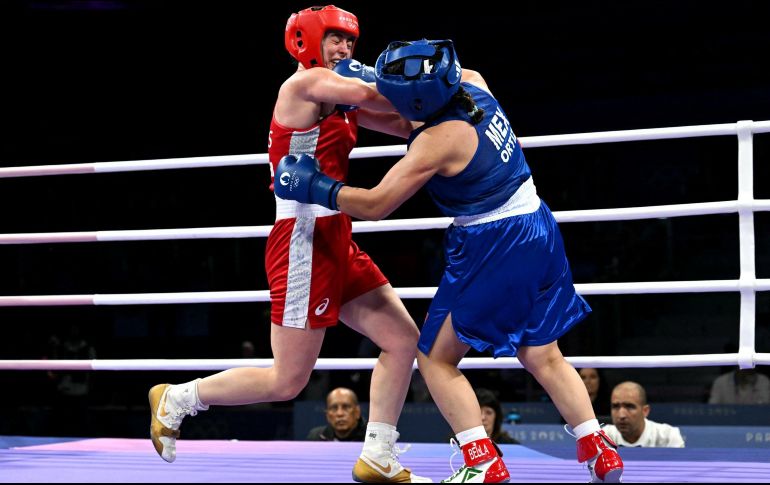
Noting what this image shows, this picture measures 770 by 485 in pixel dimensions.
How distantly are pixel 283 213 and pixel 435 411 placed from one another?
3.30 meters

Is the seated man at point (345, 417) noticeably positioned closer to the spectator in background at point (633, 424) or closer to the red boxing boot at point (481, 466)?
the spectator in background at point (633, 424)

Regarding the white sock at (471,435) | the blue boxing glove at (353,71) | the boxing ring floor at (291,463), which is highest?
the blue boxing glove at (353,71)

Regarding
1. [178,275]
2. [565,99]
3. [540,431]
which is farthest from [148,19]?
[540,431]

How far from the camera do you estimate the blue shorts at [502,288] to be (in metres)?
2.43

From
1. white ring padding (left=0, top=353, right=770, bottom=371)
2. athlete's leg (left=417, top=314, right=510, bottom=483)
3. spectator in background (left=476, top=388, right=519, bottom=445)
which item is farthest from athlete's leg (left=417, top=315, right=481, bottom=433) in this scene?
spectator in background (left=476, top=388, right=519, bottom=445)

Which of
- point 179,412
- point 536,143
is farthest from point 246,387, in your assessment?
point 536,143

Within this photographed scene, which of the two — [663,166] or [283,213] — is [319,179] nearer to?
[283,213]

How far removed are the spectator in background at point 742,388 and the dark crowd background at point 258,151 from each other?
1842mm

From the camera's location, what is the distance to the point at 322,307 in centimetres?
265

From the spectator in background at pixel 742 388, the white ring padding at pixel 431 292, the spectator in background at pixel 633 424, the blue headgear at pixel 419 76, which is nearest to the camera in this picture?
the blue headgear at pixel 419 76

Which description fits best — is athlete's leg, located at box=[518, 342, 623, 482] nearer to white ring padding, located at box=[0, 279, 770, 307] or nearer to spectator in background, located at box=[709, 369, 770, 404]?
white ring padding, located at box=[0, 279, 770, 307]

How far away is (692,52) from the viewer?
942 centimetres

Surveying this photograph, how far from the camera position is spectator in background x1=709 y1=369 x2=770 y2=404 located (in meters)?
6.41

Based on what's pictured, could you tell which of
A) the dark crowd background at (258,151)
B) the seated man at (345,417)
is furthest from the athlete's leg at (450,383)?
the dark crowd background at (258,151)
